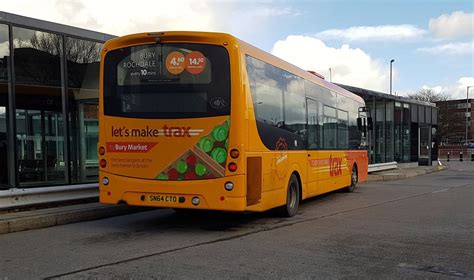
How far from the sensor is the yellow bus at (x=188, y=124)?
8.25 m

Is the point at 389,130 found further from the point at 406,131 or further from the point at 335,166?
the point at 335,166

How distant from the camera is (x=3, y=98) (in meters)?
11.4

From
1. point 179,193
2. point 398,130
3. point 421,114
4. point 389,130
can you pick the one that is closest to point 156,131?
point 179,193

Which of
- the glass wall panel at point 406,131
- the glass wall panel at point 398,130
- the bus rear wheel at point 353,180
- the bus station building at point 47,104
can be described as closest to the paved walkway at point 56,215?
the bus station building at point 47,104

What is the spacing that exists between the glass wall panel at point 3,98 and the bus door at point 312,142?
22.8ft

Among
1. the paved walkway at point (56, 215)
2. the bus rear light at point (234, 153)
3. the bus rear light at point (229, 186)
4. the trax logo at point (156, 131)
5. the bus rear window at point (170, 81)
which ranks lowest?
the paved walkway at point (56, 215)

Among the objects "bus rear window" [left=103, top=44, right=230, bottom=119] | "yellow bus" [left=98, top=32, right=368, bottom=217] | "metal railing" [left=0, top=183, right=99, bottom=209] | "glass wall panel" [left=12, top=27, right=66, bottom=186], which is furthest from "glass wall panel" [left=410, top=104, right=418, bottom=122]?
"bus rear window" [left=103, top=44, right=230, bottom=119]

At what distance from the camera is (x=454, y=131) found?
84.0 m

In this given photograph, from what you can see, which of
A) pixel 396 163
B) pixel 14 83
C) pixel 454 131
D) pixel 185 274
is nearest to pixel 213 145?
pixel 185 274

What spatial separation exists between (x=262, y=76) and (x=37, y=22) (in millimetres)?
5654

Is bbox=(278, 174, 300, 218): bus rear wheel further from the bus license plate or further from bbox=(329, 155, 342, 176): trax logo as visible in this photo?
bbox=(329, 155, 342, 176): trax logo

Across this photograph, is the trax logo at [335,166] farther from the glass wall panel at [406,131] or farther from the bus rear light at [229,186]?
the glass wall panel at [406,131]

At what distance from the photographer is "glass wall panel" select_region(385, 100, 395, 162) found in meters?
27.9

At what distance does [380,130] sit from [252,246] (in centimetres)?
2155
